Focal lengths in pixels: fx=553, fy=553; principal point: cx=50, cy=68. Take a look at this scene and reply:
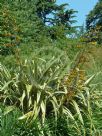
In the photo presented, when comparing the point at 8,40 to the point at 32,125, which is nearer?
the point at 32,125

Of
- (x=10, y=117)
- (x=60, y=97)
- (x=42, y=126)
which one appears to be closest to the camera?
(x=10, y=117)

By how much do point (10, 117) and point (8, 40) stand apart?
6657mm

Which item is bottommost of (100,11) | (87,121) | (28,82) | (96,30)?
(100,11)

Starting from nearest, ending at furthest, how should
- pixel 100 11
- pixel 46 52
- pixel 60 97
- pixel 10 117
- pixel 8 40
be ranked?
pixel 10 117
pixel 60 97
pixel 46 52
pixel 8 40
pixel 100 11

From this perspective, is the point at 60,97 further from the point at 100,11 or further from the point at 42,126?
the point at 100,11

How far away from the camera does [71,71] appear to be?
911 centimetres

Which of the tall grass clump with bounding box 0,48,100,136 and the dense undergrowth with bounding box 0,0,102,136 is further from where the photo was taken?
the tall grass clump with bounding box 0,48,100,136

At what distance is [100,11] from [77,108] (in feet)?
170

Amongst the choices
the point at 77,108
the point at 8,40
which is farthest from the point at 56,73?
the point at 8,40


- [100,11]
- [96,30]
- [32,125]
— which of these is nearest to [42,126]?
[32,125]

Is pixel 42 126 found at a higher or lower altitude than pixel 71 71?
lower

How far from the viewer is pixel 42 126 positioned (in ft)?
27.2

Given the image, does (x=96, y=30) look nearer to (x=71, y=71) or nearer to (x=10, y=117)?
(x=71, y=71)

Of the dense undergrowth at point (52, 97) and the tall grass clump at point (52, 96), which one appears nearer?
the dense undergrowth at point (52, 97)
